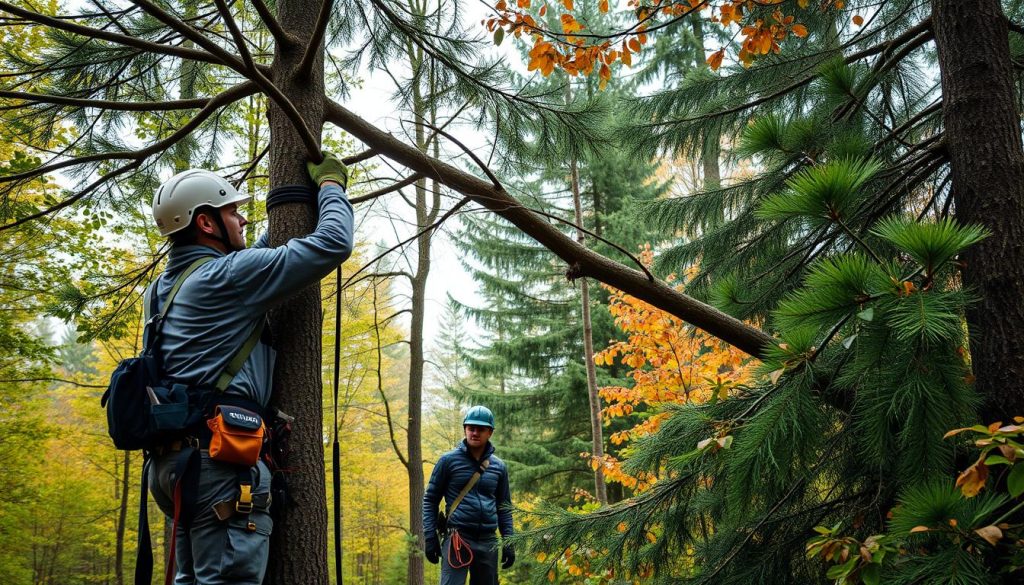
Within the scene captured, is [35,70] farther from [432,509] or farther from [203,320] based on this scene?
[432,509]

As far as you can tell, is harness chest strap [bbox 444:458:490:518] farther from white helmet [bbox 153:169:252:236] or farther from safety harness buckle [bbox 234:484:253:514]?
white helmet [bbox 153:169:252:236]

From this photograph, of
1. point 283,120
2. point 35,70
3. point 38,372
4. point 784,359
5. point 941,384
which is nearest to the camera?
point 941,384

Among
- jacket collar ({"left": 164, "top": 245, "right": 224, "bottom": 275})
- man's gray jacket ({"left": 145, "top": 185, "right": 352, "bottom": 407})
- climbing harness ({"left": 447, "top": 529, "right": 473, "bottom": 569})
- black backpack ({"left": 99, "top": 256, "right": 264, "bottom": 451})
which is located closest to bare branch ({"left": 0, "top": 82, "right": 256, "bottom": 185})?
jacket collar ({"left": 164, "top": 245, "right": 224, "bottom": 275})

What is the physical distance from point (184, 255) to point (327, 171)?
0.72m

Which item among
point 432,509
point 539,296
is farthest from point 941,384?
point 539,296

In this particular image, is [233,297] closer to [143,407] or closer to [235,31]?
[143,407]

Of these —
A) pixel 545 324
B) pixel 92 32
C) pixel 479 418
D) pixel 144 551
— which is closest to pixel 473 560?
pixel 479 418

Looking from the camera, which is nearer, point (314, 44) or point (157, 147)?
point (314, 44)

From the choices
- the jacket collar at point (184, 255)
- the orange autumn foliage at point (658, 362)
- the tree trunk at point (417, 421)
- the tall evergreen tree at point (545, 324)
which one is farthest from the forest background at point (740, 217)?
the tall evergreen tree at point (545, 324)

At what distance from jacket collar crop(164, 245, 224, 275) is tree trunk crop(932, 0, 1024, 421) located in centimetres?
318

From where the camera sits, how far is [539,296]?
1736 cm

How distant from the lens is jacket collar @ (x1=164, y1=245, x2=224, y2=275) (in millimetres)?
2676

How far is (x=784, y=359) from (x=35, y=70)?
4517 millimetres

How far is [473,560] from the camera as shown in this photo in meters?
5.80
